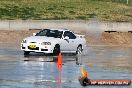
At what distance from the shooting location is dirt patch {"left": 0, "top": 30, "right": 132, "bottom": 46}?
4403 cm

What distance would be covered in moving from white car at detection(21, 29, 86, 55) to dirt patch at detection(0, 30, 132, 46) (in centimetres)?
1035

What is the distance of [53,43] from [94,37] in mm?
16210

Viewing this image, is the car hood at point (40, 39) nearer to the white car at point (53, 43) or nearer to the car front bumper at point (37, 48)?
the white car at point (53, 43)

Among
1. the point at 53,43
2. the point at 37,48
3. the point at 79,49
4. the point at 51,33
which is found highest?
the point at 51,33

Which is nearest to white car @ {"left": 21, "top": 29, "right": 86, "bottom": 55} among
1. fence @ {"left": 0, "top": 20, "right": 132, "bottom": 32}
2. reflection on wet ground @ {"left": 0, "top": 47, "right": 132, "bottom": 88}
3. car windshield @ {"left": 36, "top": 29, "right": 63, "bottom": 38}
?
car windshield @ {"left": 36, "top": 29, "right": 63, "bottom": 38}

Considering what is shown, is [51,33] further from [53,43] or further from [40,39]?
[40,39]

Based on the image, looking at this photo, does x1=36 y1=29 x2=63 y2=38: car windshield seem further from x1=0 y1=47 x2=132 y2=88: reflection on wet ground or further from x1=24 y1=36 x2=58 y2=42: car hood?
x1=0 y1=47 x2=132 y2=88: reflection on wet ground

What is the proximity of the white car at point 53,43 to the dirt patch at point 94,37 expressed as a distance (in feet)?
34.0

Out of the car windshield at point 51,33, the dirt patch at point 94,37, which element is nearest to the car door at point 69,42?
the car windshield at point 51,33

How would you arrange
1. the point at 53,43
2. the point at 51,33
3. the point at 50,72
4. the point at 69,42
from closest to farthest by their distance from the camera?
the point at 50,72 < the point at 53,43 < the point at 51,33 < the point at 69,42

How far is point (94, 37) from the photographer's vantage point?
46.6 meters

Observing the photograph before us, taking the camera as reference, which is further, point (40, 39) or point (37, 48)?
point (40, 39)

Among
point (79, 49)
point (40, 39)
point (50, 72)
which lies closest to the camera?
point (50, 72)

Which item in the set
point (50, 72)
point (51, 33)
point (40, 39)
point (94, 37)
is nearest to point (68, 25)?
point (94, 37)
